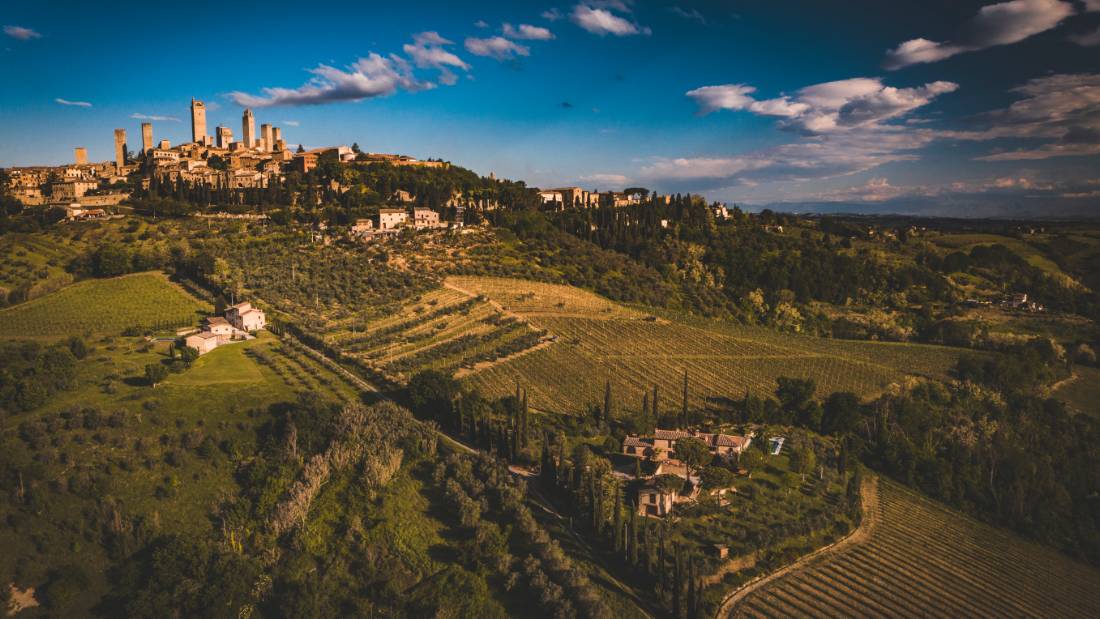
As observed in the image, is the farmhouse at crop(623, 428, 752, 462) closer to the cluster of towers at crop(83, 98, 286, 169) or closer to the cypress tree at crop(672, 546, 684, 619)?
the cypress tree at crop(672, 546, 684, 619)

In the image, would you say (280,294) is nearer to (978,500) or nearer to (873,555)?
(873,555)

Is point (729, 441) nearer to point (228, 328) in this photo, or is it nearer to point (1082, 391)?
point (228, 328)

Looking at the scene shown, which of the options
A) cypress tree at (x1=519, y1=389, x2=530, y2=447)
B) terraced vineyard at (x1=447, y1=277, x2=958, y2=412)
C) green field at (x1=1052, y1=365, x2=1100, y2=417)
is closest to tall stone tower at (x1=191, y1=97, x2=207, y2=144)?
terraced vineyard at (x1=447, y1=277, x2=958, y2=412)

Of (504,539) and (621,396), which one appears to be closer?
(504,539)

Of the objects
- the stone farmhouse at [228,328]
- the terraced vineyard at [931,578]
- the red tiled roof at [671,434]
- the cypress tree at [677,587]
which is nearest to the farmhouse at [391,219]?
the stone farmhouse at [228,328]

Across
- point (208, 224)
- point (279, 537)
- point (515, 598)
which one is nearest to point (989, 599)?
point (515, 598)
